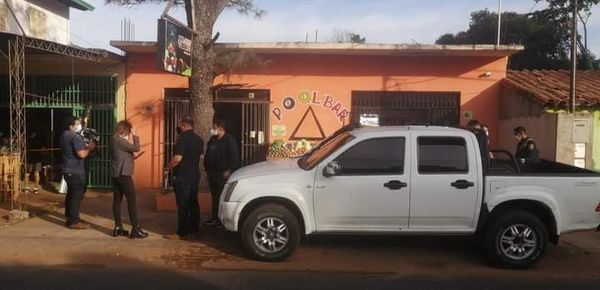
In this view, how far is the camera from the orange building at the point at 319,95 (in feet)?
43.8

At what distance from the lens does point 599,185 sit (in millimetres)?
7062

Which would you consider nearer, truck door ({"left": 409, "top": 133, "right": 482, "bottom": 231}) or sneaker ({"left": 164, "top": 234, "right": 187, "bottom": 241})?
truck door ({"left": 409, "top": 133, "right": 482, "bottom": 231})

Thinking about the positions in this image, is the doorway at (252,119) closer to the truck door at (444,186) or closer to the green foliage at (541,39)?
the truck door at (444,186)

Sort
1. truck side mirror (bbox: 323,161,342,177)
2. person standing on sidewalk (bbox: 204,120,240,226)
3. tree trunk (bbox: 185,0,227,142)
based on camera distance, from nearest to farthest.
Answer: truck side mirror (bbox: 323,161,342,177)
person standing on sidewalk (bbox: 204,120,240,226)
tree trunk (bbox: 185,0,227,142)

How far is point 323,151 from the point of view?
7.70 metres

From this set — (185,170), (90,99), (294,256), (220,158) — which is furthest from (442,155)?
(90,99)

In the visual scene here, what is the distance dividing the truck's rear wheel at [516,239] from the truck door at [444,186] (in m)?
0.32

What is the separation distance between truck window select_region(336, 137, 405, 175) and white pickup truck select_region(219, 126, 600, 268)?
0.01m

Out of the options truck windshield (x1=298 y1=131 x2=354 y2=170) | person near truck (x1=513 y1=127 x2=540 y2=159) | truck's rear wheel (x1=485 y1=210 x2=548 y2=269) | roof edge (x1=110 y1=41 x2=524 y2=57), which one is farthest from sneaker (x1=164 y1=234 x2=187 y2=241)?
person near truck (x1=513 y1=127 x2=540 y2=159)

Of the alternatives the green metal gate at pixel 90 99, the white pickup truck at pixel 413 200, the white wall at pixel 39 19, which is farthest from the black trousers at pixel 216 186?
the white wall at pixel 39 19

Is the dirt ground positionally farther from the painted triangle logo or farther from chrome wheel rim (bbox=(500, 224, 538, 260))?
the painted triangle logo

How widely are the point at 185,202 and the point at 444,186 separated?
3.52m

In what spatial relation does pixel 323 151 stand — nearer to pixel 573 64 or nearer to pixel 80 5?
pixel 573 64

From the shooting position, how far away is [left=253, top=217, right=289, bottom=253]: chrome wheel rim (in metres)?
7.13
